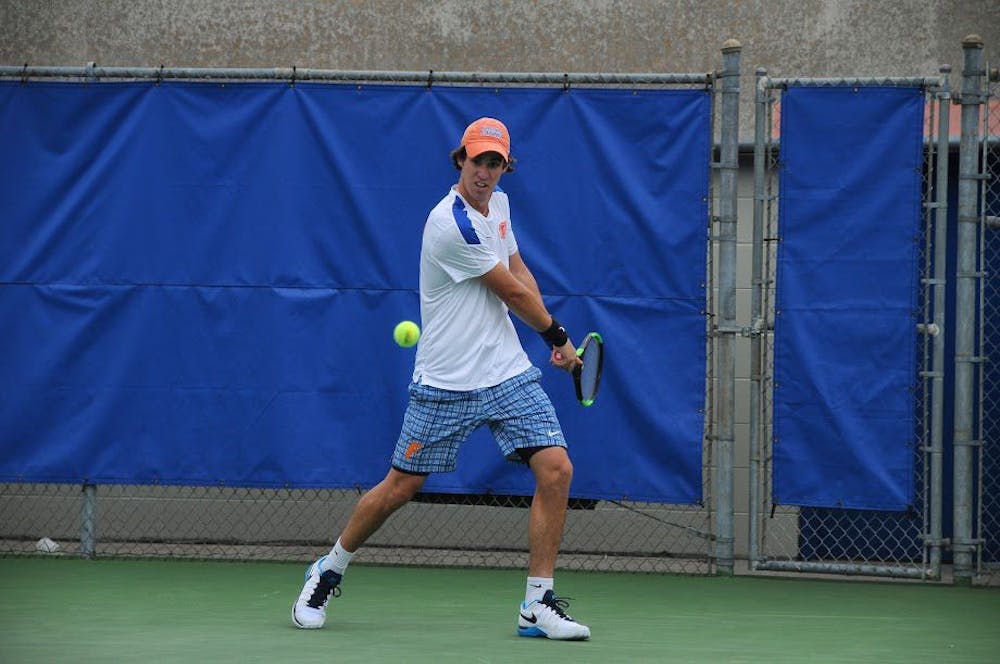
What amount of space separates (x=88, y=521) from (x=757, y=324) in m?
3.66

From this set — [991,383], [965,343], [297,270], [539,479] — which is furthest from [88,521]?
[991,383]

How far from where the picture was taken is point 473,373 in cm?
586

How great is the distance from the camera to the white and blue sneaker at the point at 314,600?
5844 millimetres

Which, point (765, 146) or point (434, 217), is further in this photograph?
point (765, 146)

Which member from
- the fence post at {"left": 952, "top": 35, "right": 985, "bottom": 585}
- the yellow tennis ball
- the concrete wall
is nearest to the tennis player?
the yellow tennis ball

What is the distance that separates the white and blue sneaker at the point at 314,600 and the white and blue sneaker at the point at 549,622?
0.78 metres

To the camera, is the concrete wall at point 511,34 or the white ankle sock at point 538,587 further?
the concrete wall at point 511,34

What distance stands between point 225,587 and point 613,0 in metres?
5.16

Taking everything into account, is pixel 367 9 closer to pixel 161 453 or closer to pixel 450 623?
pixel 161 453

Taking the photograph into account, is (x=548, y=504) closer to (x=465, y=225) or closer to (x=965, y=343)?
(x=465, y=225)

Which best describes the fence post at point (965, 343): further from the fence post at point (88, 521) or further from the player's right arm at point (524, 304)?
the fence post at point (88, 521)

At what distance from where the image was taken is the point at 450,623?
20.1 feet

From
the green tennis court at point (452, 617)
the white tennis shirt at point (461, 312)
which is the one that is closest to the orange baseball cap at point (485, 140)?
the white tennis shirt at point (461, 312)

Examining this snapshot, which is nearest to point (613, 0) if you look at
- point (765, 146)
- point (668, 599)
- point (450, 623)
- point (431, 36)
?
point (431, 36)
